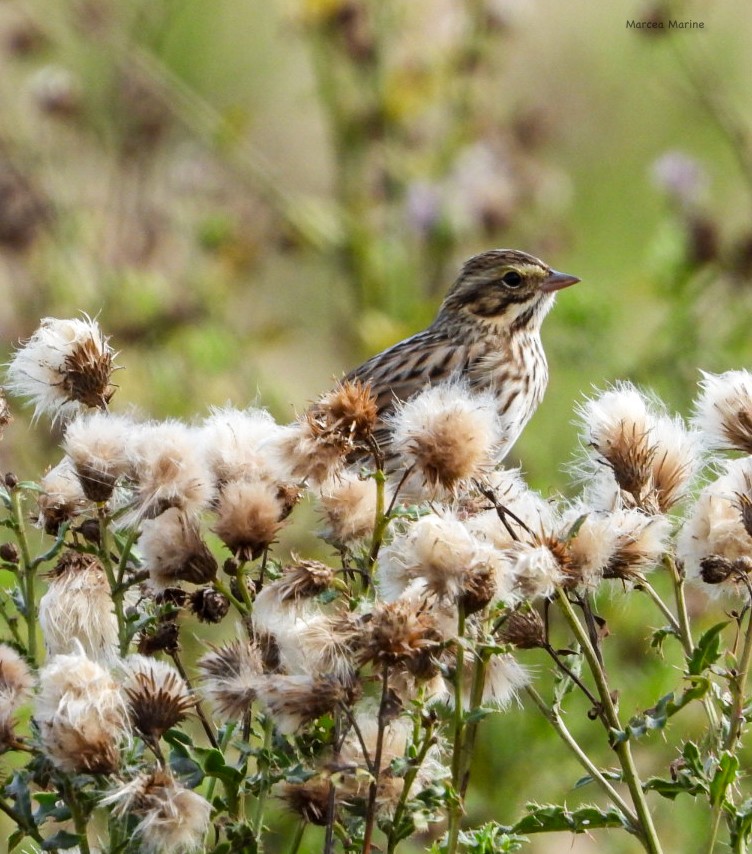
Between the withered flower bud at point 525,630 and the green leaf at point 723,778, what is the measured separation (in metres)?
0.29

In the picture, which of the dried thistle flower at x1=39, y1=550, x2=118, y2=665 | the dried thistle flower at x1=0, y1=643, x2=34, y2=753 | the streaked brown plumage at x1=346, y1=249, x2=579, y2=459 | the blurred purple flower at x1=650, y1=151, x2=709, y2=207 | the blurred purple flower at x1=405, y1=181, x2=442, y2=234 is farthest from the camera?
the blurred purple flower at x1=405, y1=181, x2=442, y2=234

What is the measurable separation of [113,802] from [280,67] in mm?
7549

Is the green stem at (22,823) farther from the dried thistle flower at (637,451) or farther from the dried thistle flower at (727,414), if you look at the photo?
the dried thistle flower at (727,414)

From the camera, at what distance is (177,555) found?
2.14 meters

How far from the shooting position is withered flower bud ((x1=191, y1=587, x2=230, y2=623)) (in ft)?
7.29

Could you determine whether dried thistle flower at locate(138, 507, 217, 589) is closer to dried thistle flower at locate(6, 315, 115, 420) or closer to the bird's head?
dried thistle flower at locate(6, 315, 115, 420)

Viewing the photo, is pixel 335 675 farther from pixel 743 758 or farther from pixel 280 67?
pixel 280 67

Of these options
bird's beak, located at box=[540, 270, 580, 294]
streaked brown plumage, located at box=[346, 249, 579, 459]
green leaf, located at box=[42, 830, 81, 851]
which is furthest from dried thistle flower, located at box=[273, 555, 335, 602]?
bird's beak, located at box=[540, 270, 580, 294]

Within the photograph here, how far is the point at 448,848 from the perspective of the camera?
6.44 feet

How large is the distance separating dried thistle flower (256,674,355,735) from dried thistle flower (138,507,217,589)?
0.80 feet

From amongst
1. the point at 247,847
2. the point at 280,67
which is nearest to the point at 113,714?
the point at 247,847

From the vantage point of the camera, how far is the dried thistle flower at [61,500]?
7.63 ft

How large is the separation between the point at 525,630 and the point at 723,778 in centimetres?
33

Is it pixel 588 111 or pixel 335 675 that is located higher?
pixel 588 111
